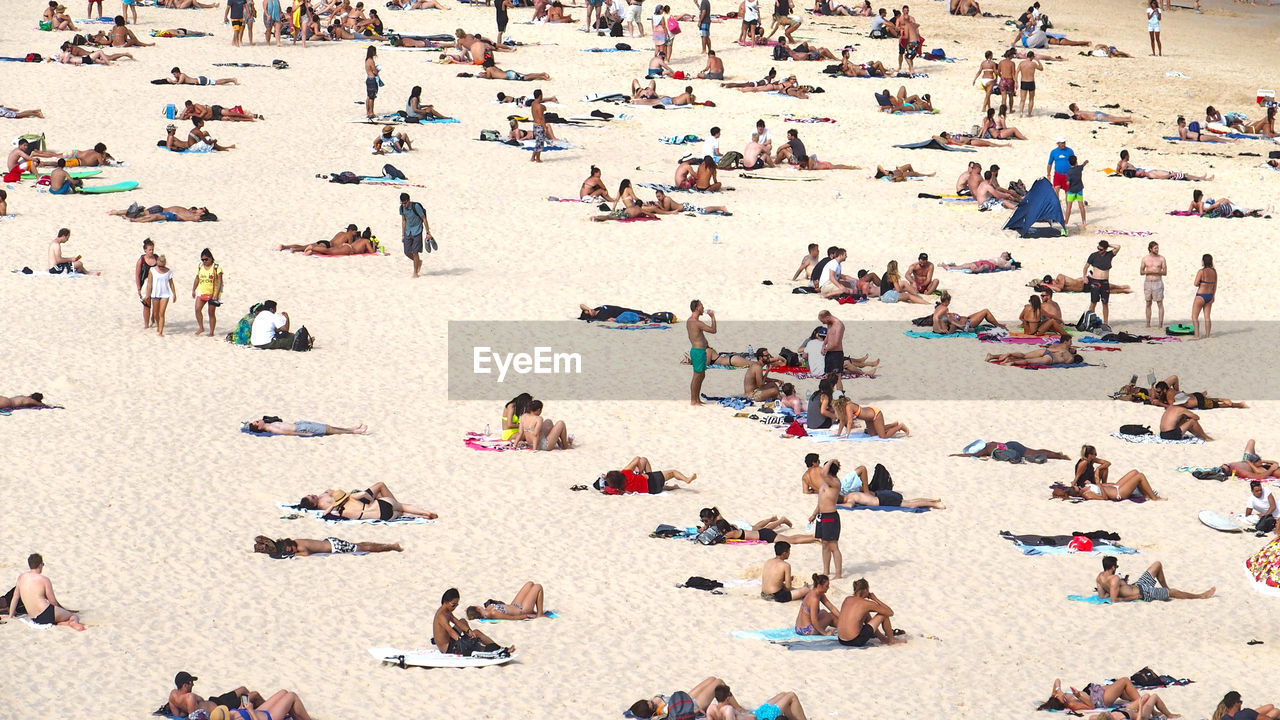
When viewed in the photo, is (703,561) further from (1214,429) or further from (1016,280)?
(1016,280)

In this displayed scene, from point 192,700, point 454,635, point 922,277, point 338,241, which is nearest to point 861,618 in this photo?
point 454,635

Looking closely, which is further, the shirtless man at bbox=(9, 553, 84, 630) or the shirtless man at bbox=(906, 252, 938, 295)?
the shirtless man at bbox=(906, 252, 938, 295)

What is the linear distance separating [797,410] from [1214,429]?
5147 millimetres

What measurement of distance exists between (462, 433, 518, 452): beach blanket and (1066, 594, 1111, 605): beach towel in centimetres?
683

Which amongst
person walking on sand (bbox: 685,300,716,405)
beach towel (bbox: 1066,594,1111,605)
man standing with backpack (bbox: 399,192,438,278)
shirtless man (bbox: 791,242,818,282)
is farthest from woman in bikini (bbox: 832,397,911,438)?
man standing with backpack (bbox: 399,192,438,278)

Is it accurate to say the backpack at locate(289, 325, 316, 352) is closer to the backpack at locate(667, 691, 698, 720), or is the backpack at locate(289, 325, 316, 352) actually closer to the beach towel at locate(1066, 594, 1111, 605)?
the beach towel at locate(1066, 594, 1111, 605)

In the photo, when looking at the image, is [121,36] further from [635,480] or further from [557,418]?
[635,480]

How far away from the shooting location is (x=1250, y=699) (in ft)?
45.3

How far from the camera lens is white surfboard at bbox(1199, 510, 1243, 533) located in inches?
700

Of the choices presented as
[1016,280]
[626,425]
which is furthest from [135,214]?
[1016,280]

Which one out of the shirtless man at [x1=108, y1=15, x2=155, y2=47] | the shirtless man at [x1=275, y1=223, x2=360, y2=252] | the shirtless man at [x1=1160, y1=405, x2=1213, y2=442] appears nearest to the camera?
the shirtless man at [x1=1160, y1=405, x2=1213, y2=442]

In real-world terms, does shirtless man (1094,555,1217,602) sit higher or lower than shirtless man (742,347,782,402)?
lower

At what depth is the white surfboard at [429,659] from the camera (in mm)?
13984

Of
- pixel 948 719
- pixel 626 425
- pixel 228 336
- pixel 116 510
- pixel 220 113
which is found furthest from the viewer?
pixel 220 113
